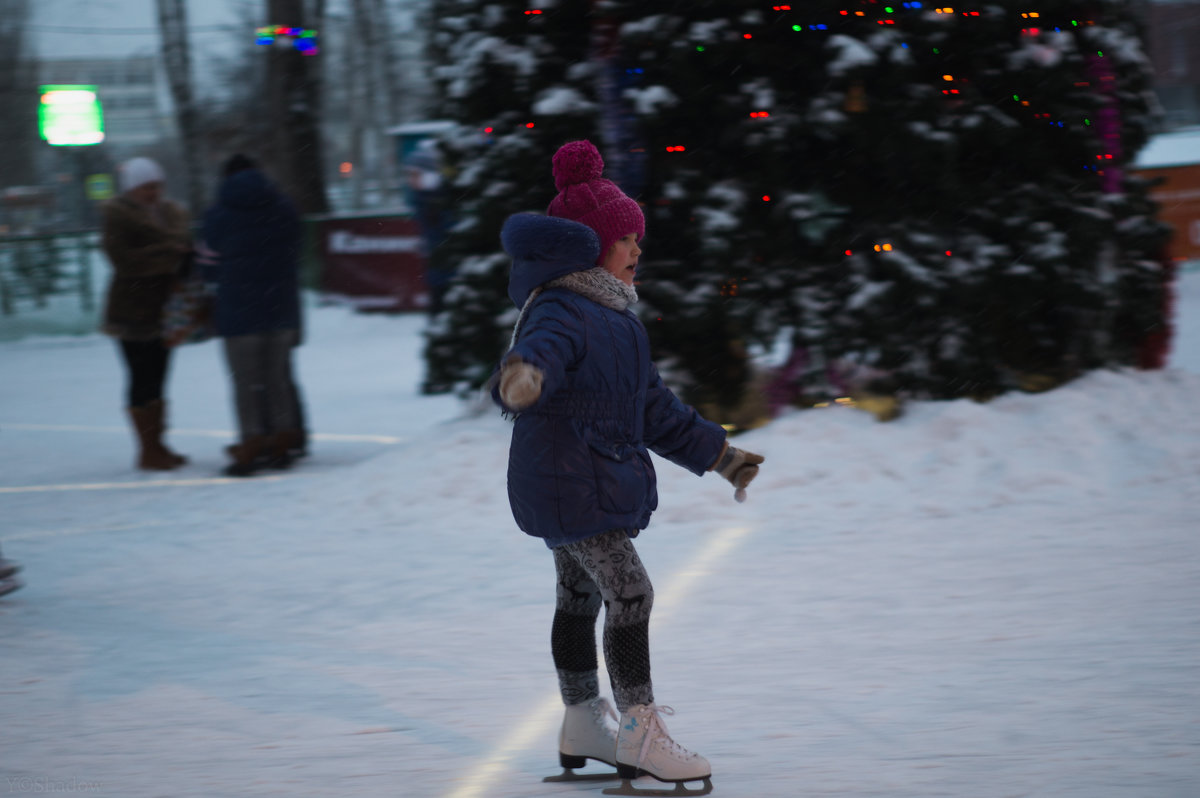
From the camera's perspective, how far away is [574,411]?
10.8ft

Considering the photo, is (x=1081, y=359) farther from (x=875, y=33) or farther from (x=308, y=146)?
(x=308, y=146)

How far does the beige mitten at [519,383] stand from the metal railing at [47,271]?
1807 cm

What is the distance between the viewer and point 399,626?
5332mm

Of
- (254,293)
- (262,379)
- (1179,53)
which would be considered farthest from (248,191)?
(1179,53)

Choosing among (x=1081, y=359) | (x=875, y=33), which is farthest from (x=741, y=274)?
(x=1081, y=359)

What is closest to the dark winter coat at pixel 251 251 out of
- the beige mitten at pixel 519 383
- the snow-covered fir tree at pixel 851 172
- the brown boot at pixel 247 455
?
the brown boot at pixel 247 455

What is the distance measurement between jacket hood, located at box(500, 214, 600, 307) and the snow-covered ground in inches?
55.0

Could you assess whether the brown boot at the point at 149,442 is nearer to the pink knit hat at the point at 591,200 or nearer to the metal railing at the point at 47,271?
the pink knit hat at the point at 591,200

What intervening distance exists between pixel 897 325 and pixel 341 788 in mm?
4718

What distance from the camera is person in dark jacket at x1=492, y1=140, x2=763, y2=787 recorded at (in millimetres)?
3285

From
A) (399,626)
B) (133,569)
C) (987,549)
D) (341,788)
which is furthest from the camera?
(133,569)

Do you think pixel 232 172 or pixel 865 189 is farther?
pixel 232 172

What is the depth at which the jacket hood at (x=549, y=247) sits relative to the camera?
328 centimetres

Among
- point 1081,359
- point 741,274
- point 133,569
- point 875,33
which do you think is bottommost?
point 133,569
